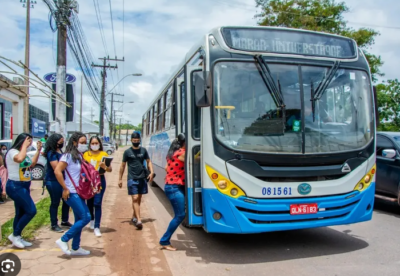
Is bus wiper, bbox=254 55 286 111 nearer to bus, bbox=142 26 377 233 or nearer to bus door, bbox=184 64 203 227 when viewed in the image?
bus, bbox=142 26 377 233

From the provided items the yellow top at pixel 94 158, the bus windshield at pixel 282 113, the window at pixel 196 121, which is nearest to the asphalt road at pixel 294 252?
the bus windshield at pixel 282 113

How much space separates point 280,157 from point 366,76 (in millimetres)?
2068

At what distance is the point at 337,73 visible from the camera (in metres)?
5.38

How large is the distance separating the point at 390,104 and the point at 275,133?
24.5 metres

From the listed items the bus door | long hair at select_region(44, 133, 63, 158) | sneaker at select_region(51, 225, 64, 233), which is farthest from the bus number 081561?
sneaker at select_region(51, 225, 64, 233)

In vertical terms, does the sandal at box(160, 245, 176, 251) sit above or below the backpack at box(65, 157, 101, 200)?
below

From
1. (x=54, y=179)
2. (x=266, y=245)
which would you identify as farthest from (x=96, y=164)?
(x=266, y=245)

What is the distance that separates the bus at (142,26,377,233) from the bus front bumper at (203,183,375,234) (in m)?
0.01

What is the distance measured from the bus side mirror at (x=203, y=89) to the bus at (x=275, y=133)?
0.04ft

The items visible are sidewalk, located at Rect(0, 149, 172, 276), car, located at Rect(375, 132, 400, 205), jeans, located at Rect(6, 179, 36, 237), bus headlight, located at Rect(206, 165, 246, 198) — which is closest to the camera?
sidewalk, located at Rect(0, 149, 172, 276)

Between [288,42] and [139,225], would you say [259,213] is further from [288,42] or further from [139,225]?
[139,225]

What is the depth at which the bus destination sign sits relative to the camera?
5.15 metres

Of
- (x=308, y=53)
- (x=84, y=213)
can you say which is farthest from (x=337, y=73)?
(x=84, y=213)

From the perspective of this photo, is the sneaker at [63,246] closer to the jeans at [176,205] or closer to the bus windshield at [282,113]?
the jeans at [176,205]
